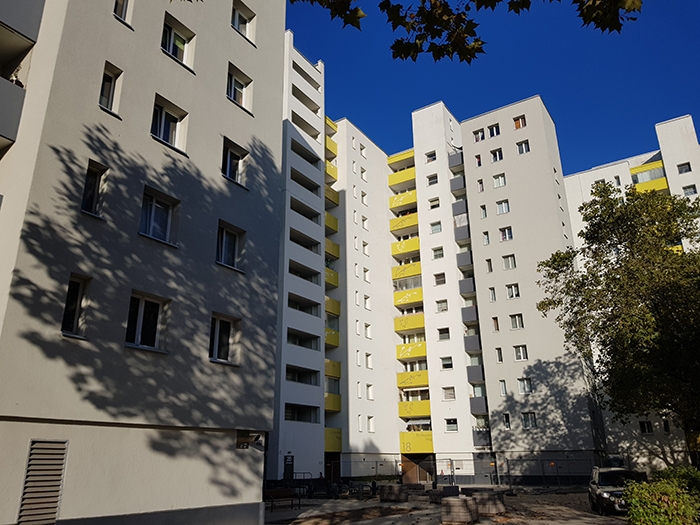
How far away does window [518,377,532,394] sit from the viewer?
1537 inches

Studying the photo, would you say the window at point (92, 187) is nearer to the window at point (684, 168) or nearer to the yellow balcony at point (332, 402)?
the yellow balcony at point (332, 402)

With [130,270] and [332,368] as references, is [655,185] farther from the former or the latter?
[130,270]

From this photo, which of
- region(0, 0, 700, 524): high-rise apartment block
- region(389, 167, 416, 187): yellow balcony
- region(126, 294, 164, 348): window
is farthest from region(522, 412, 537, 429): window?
region(126, 294, 164, 348): window

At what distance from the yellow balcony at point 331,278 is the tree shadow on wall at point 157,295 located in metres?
25.4

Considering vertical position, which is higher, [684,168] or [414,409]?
[684,168]

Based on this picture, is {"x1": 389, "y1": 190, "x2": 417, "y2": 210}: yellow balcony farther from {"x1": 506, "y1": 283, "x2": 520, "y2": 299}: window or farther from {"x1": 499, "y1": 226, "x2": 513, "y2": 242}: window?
{"x1": 506, "y1": 283, "x2": 520, "y2": 299}: window

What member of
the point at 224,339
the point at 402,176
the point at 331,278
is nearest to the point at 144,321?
the point at 224,339

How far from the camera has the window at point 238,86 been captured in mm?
18031

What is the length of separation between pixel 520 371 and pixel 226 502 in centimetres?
2998

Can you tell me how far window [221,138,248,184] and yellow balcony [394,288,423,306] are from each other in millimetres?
31725

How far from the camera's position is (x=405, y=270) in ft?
161

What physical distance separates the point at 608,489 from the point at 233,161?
55.4ft

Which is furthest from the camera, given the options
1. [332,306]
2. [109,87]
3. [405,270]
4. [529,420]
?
[405,270]

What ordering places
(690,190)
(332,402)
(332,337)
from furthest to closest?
(690,190) → (332,337) → (332,402)
